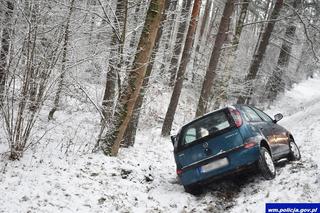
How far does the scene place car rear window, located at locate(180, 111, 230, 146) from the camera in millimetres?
7781

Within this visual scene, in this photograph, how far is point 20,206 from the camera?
602 centimetres

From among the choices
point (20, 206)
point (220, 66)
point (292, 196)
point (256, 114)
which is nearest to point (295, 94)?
point (220, 66)

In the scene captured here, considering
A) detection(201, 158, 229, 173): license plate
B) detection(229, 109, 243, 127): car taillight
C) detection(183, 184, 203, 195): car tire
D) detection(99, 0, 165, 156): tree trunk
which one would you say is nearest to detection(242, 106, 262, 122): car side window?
detection(229, 109, 243, 127): car taillight

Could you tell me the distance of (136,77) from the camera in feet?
29.5

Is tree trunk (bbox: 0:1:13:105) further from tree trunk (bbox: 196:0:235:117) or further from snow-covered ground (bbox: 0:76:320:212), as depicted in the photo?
tree trunk (bbox: 196:0:235:117)

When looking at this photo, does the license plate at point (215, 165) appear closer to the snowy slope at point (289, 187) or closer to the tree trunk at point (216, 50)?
the snowy slope at point (289, 187)

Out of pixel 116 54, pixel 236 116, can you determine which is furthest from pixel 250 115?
pixel 116 54

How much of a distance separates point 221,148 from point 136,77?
8.71ft

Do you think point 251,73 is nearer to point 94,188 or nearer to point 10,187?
point 94,188

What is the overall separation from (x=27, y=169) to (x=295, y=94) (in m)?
27.7

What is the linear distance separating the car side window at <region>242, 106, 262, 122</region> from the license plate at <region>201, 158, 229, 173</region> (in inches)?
40.6

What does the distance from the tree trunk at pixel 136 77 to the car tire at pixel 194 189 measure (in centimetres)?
209

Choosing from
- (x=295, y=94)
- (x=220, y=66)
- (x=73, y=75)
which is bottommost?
(x=295, y=94)

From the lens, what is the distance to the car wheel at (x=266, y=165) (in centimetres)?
750
